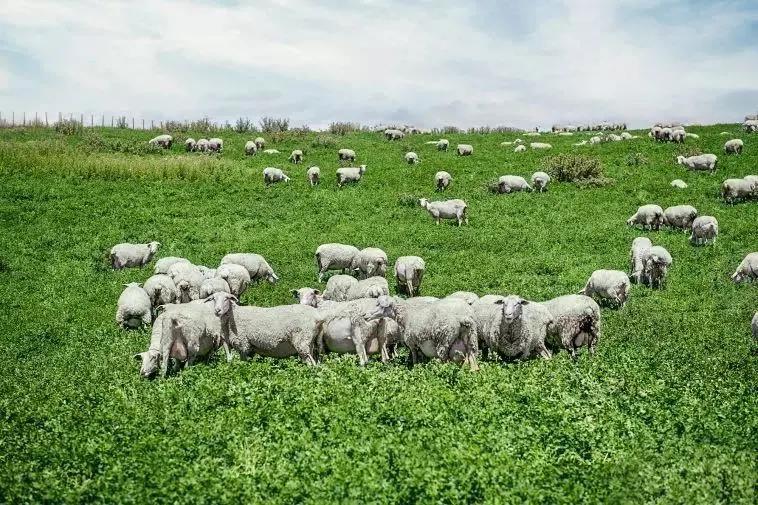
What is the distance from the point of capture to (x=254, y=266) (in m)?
24.7

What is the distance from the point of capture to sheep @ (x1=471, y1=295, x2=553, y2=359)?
15.8m

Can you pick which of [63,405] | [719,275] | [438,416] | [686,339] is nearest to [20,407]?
[63,405]

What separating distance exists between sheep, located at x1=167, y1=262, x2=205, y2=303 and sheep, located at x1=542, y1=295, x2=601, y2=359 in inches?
443

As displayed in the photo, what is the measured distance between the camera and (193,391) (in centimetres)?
1280

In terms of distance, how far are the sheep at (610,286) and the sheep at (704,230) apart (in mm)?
8711

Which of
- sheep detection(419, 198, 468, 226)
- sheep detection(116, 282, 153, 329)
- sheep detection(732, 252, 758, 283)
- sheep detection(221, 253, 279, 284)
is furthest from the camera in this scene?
sheep detection(419, 198, 468, 226)

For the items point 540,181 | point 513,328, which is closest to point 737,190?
point 540,181

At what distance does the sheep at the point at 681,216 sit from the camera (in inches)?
1190

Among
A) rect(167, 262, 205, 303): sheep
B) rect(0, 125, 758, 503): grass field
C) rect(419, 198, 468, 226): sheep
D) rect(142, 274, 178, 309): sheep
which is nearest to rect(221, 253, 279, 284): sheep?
rect(0, 125, 758, 503): grass field

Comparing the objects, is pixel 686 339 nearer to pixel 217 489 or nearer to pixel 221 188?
pixel 217 489

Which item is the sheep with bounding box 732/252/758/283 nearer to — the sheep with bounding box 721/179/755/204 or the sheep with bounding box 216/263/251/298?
the sheep with bounding box 721/179/755/204

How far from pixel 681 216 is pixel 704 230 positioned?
275 centimetres

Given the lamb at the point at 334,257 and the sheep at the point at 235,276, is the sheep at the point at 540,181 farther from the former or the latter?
the sheep at the point at 235,276

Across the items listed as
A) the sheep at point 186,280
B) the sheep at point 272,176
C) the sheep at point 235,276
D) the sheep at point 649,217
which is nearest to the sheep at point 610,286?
the sheep at point 649,217
